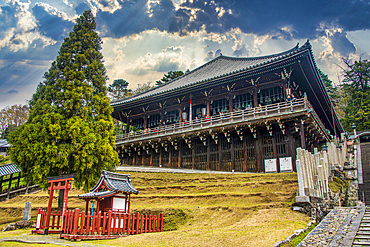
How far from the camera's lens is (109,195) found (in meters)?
12.2

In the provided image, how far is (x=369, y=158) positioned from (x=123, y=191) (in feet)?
100

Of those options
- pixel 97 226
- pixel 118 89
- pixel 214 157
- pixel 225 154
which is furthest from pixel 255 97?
pixel 118 89

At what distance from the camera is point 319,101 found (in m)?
30.9

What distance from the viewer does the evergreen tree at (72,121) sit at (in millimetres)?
15023

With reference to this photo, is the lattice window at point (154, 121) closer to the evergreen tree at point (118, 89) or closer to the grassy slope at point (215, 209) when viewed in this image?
the grassy slope at point (215, 209)

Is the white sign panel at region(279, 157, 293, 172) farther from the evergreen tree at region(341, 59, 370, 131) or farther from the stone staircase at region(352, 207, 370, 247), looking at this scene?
the evergreen tree at region(341, 59, 370, 131)

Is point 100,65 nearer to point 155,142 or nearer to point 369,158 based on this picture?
point 155,142

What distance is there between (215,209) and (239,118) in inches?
468

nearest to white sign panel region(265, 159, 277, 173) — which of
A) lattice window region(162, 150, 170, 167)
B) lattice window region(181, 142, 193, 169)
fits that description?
lattice window region(181, 142, 193, 169)

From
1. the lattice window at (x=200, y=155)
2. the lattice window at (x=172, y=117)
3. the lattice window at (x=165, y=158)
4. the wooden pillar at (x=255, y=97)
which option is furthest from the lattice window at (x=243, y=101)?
the lattice window at (x=165, y=158)

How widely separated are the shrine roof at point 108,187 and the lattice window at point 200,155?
12762 mm

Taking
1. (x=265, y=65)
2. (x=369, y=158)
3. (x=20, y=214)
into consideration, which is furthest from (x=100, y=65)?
(x=369, y=158)

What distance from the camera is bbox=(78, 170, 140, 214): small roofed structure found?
40.5ft

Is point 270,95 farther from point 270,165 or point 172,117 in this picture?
point 172,117
